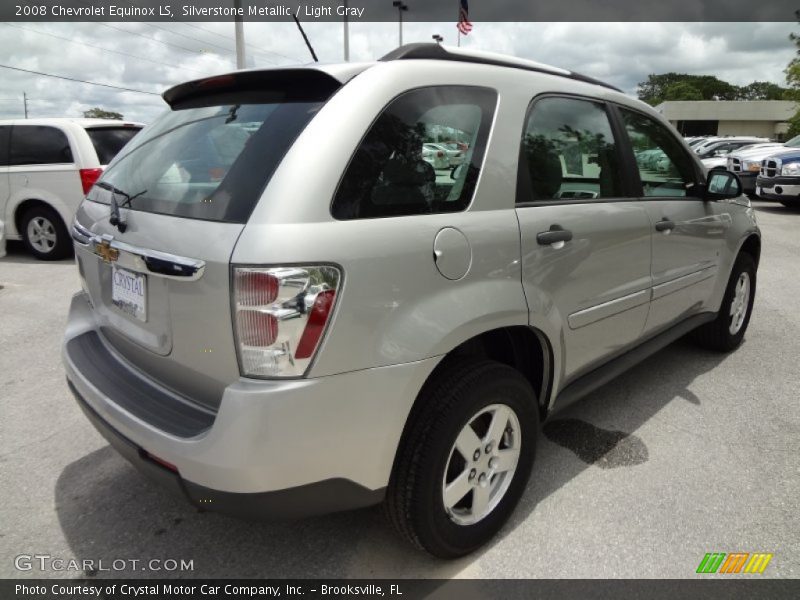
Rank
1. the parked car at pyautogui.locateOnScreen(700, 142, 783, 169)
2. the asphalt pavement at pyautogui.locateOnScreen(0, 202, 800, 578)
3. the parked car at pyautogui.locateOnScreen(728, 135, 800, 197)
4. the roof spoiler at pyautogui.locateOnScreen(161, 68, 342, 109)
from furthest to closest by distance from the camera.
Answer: the parked car at pyautogui.locateOnScreen(700, 142, 783, 169) < the parked car at pyautogui.locateOnScreen(728, 135, 800, 197) < the asphalt pavement at pyautogui.locateOnScreen(0, 202, 800, 578) < the roof spoiler at pyautogui.locateOnScreen(161, 68, 342, 109)

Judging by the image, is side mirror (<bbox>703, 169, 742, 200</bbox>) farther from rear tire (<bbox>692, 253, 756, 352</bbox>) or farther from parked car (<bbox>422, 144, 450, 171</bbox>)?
parked car (<bbox>422, 144, 450, 171</bbox>)

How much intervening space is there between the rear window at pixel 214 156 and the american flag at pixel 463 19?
59.4 feet

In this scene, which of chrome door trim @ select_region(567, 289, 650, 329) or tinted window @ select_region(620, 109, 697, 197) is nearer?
chrome door trim @ select_region(567, 289, 650, 329)

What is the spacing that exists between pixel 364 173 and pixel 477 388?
33.0 inches

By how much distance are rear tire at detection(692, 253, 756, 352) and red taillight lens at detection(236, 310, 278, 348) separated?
3.62 meters

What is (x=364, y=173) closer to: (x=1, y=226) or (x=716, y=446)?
A: (x=716, y=446)

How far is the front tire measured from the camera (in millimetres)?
1893

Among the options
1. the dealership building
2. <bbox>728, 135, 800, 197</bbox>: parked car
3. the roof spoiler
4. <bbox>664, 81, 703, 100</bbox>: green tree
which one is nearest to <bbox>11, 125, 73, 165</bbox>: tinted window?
the roof spoiler

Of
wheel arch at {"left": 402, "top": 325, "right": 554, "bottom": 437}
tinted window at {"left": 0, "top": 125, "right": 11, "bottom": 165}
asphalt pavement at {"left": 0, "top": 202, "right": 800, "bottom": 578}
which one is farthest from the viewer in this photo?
tinted window at {"left": 0, "top": 125, "right": 11, "bottom": 165}

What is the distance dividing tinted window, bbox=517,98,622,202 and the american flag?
1745cm

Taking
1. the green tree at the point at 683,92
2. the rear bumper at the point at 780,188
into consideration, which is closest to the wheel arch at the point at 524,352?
the rear bumper at the point at 780,188

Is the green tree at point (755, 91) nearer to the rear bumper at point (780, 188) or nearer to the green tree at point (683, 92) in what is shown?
the green tree at point (683, 92)

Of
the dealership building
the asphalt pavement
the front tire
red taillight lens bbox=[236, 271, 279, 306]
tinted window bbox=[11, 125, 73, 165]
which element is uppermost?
the dealership building

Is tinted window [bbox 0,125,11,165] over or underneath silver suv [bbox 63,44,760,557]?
over
